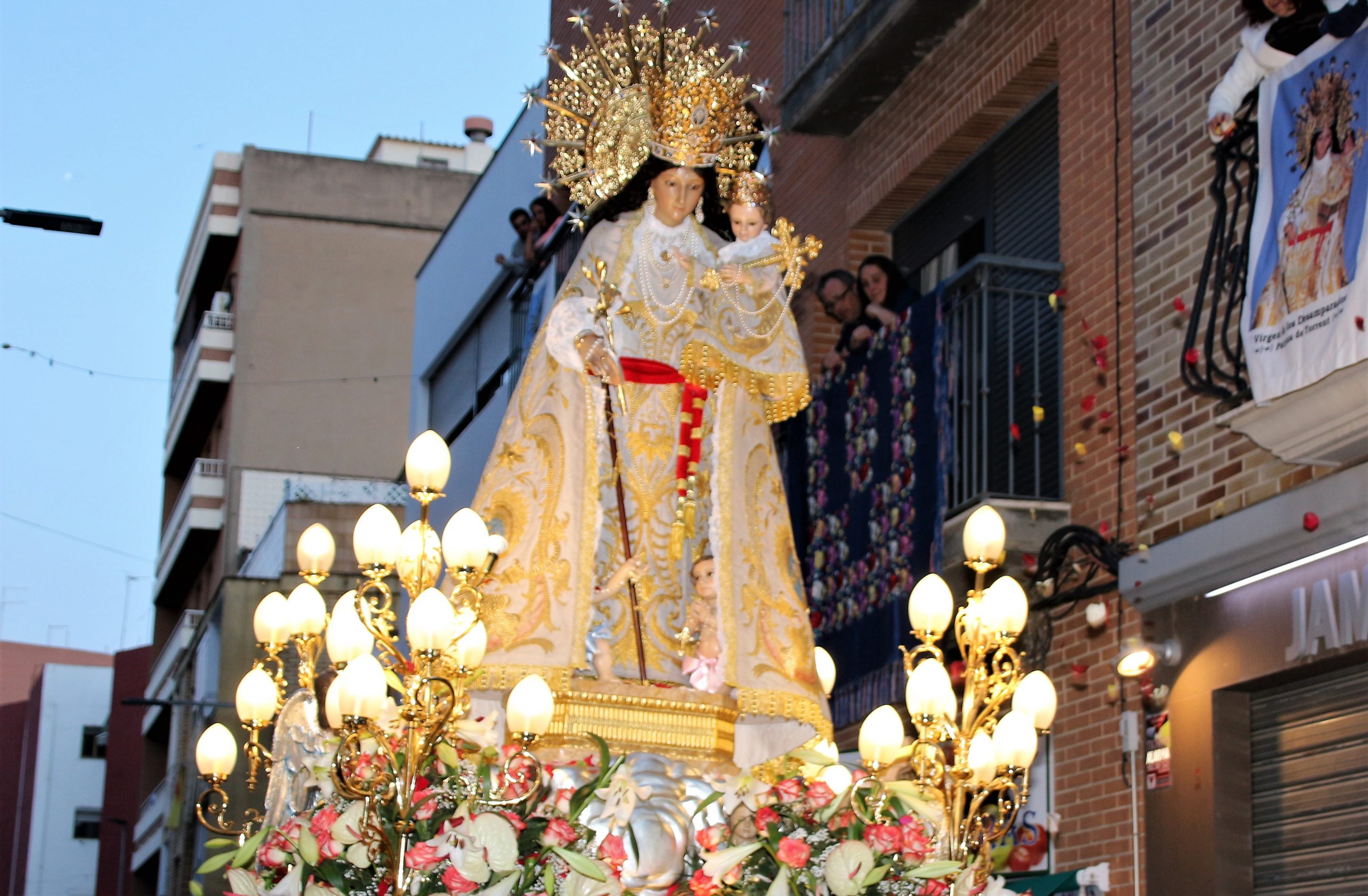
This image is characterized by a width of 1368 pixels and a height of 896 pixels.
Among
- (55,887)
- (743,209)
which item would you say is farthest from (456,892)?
(55,887)

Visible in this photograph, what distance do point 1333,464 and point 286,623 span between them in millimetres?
3937

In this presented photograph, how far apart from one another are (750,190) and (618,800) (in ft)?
7.79

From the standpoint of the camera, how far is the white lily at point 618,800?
664 centimetres

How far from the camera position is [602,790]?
262 inches

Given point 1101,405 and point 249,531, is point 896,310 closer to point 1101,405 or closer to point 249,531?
point 1101,405

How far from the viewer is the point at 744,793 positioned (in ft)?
22.5

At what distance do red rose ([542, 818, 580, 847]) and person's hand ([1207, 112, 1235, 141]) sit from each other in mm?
4213

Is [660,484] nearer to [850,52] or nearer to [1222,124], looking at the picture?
[1222,124]

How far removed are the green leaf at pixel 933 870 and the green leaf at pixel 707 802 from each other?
0.74m

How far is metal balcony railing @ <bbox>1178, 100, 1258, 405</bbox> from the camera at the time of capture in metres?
8.41

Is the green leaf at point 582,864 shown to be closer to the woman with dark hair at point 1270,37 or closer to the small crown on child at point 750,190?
the small crown on child at point 750,190

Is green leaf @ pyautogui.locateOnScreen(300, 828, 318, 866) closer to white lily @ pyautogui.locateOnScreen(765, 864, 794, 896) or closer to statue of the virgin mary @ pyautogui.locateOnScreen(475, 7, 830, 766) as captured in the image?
statue of the virgin mary @ pyautogui.locateOnScreen(475, 7, 830, 766)

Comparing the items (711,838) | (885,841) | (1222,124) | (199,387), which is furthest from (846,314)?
(199,387)

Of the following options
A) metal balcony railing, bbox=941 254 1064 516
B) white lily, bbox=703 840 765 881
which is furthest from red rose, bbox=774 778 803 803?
metal balcony railing, bbox=941 254 1064 516
